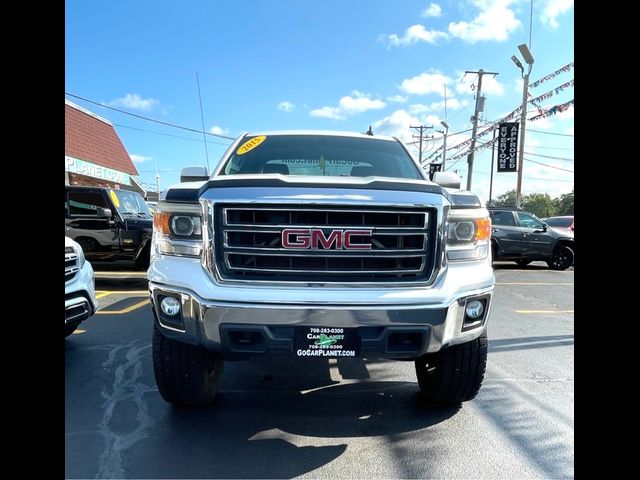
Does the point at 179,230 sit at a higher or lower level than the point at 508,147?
lower

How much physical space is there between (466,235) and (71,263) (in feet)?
11.7

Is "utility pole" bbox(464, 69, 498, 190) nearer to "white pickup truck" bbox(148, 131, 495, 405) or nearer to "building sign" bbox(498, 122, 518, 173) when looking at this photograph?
"building sign" bbox(498, 122, 518, 173)

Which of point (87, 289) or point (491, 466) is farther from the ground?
point (87, 289)

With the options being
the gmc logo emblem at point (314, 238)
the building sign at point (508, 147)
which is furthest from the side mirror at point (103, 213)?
the building sign at point (508, 147)

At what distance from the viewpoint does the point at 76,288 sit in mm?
3861

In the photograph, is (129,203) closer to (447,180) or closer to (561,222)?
(447,180)

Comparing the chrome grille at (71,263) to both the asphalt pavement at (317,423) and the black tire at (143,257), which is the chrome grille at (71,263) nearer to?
the asphalt pavement at (317,423)

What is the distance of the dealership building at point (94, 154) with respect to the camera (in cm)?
1979

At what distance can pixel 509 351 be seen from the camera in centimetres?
439

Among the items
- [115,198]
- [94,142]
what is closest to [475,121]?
[94,142]

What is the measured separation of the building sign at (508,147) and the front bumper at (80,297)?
2315 cm
